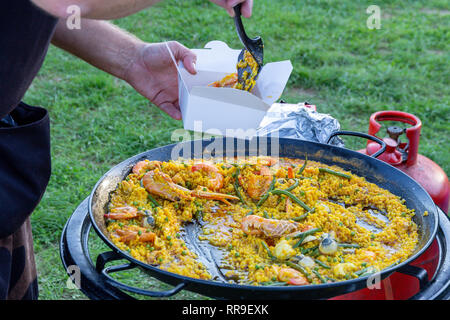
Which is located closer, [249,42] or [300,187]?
[249,42]

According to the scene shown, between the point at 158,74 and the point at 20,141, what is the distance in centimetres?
82

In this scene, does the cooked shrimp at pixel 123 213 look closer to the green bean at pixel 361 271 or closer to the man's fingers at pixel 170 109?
the man's fingers at pixel 170 109

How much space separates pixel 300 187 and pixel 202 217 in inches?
18.1

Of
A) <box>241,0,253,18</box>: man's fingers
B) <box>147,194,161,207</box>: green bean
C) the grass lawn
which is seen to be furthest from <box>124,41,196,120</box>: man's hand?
the grass lawn

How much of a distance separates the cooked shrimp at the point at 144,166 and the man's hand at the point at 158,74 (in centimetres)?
25

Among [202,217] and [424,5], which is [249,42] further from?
[424,5]

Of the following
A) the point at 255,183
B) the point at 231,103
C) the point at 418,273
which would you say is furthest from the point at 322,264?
the point at 231,103

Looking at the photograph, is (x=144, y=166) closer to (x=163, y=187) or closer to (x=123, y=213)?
(x=163, y=187)

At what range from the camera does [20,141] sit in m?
1.69

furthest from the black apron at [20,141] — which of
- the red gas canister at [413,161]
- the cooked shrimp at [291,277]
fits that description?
the red gas canister at [413,161]

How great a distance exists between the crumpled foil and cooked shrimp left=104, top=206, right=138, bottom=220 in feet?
3.92

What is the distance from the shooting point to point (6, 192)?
5.39 ft

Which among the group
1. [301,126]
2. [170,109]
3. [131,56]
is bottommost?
[301,126]
